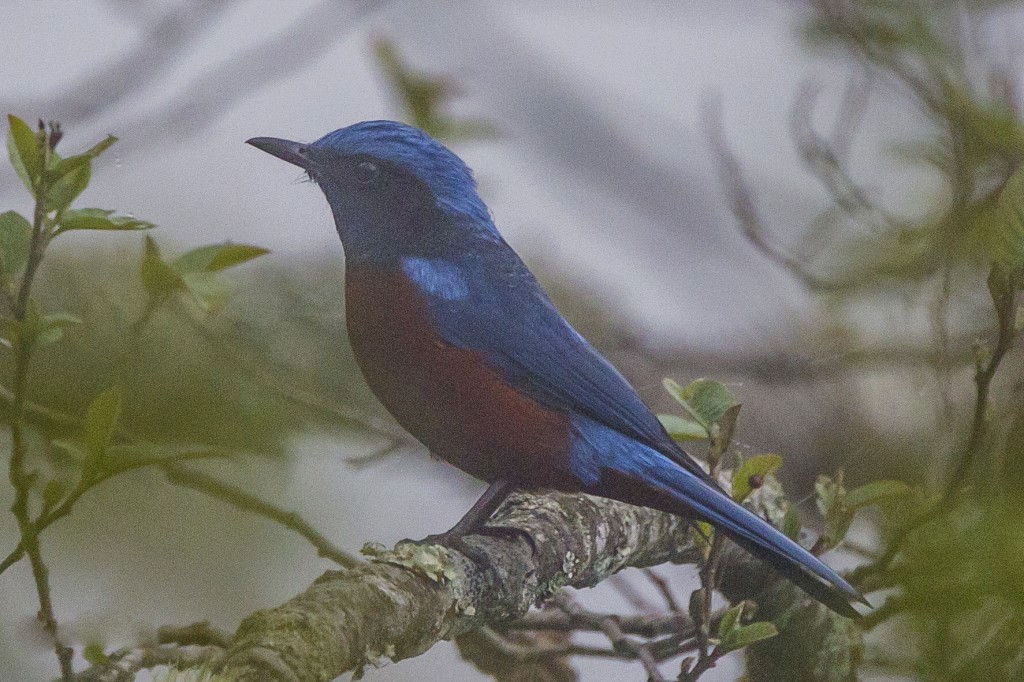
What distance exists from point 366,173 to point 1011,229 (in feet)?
3.05

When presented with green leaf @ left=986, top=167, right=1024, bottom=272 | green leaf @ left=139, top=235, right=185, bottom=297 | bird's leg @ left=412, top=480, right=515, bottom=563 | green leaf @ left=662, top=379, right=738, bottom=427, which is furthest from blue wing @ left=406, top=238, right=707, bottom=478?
green leaf @ left=986, top=167, right=1024, bottom=272

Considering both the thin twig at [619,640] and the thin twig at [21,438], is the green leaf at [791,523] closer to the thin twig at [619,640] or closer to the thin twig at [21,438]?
the thin twig at [619,640]

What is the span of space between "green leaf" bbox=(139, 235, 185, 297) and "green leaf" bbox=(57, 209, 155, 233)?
16 centimetres

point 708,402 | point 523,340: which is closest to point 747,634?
point 708,402

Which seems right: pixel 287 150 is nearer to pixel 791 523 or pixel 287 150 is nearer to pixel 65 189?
pixel 65 189

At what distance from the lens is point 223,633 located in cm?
132

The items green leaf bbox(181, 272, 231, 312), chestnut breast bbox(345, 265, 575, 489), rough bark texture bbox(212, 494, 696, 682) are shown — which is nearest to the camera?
rough bark texture bbox(212, 494, 696, 682)

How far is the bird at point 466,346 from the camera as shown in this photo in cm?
159

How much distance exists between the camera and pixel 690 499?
1.52 m

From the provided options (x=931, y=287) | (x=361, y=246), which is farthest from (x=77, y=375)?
(x=931, y=287)

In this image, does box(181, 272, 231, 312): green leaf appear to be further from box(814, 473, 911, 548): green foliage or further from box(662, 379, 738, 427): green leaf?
box(814, 473, 911, 548): green foliage

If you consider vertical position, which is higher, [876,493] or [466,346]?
→ [466,346]

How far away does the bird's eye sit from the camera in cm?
169

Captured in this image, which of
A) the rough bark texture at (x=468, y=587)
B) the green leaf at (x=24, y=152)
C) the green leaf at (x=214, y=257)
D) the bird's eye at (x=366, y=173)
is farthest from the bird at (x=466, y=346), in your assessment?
the green leaf at (x=24, y=152)
